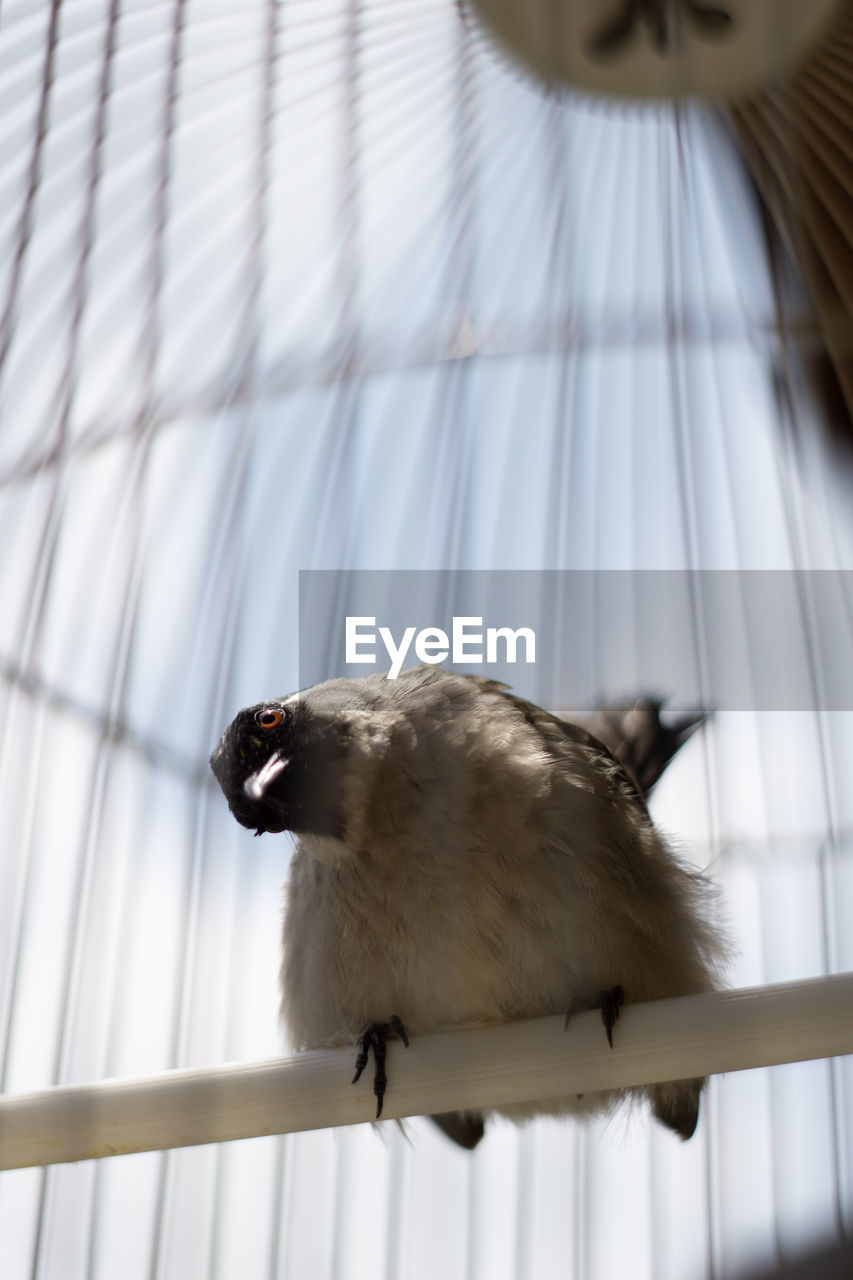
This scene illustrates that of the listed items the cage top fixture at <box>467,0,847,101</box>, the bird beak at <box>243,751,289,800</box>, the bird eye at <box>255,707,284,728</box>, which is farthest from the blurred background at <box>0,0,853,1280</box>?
the bird eye at <box>255,707,284,728</box>

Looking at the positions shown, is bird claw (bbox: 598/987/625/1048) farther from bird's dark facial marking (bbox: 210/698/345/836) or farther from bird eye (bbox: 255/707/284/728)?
bird eye (bbox: 255/707/284/728)

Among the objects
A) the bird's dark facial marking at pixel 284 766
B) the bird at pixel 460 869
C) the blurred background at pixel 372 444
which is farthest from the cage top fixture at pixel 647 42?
the bird's dark facial marking at pixel 284 766

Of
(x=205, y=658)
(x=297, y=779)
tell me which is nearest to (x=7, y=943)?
(x=205, y=658)

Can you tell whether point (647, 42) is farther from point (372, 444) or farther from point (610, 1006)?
point (610, 1006)

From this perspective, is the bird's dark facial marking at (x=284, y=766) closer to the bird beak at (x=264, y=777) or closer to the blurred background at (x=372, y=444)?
the bird beak at (x=264, y=777)

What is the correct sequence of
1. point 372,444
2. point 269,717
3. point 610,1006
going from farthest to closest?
point 269,717 < point 610,1006 < point 372,444

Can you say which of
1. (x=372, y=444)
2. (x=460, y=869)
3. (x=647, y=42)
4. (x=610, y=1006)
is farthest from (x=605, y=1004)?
(x=647, y=42)

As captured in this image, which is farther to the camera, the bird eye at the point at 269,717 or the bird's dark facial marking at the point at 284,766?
the bird eye at the point at 269,717
